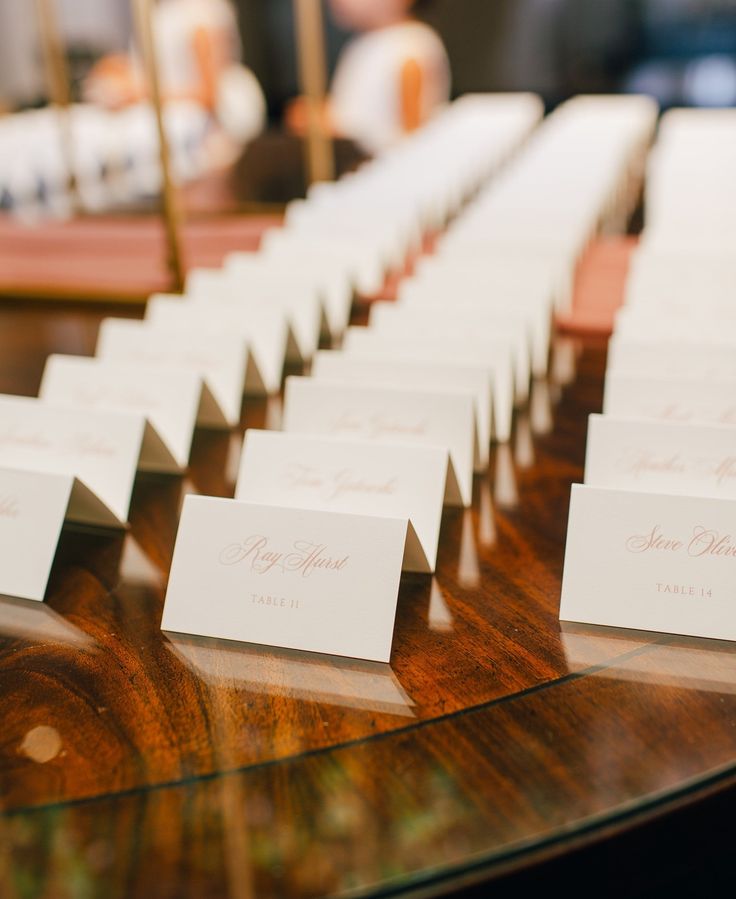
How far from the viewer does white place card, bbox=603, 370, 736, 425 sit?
0.83m

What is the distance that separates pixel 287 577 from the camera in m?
0.69

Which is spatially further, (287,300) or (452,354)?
(287,300)

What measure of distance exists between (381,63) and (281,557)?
5310 mm

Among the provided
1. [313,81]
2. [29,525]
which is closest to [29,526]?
[29,525]

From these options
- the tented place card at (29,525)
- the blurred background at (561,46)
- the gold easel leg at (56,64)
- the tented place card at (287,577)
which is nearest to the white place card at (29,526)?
the tented place card at (29,525)

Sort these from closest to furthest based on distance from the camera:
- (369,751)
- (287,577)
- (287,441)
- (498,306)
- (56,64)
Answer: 1. (369,751)
2. (287,577)
3. (287,441)
4. (498,306)
5. (56,64)

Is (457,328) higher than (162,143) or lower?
lower

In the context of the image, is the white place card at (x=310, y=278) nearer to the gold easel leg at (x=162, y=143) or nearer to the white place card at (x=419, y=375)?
the gold easel leg at (x=162, y=143)

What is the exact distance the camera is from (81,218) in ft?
7.66

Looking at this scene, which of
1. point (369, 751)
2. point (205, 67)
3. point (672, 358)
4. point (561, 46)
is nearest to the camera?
point (369, 751)

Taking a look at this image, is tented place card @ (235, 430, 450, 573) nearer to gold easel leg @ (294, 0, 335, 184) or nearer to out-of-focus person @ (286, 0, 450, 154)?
gold easel leg @ (294, 0, 335, 184)

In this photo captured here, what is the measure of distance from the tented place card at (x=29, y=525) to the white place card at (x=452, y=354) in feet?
1.30

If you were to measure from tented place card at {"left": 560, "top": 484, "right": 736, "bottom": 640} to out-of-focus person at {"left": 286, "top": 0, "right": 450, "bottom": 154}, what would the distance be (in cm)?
485

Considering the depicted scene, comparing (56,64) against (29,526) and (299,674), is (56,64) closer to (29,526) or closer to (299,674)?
(29,526)
